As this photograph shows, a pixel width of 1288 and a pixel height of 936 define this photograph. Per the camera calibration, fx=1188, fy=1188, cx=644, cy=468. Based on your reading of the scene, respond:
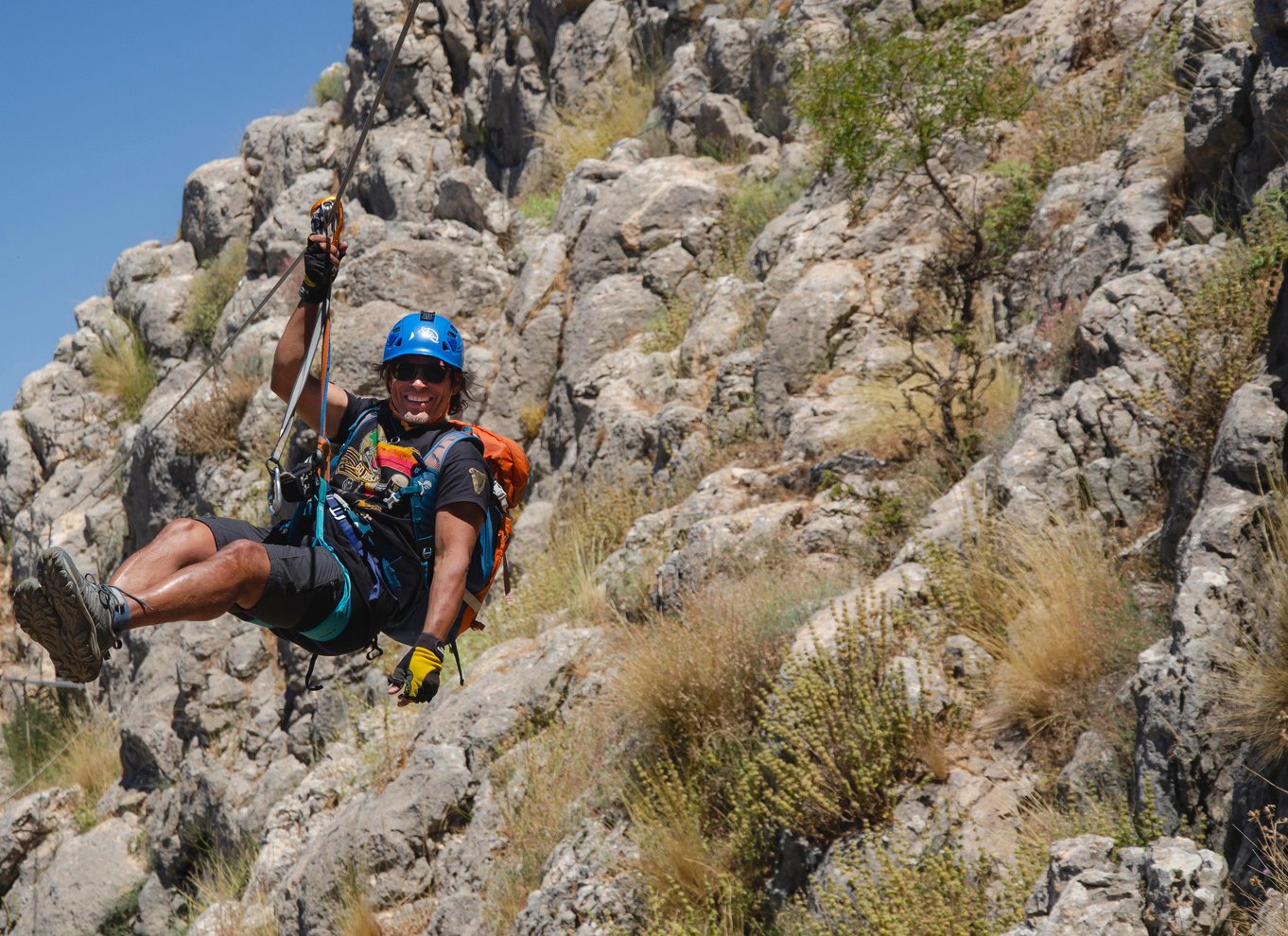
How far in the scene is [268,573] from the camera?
481 centimetres

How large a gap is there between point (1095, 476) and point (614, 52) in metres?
12.1

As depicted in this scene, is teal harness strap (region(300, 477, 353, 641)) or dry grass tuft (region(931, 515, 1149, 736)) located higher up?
teal harness strap (region(300, 477, 353, 641))

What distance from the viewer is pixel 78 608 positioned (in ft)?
13.5

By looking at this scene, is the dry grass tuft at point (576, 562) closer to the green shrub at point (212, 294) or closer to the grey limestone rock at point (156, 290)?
the green shrub at point (212, 294)

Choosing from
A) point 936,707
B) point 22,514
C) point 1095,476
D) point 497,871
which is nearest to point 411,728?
point 497,871

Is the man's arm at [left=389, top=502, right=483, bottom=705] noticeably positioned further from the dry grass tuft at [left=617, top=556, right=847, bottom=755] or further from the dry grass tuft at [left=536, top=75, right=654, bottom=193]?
the dry grass tuft at [left=536, top=75, right=654, bottom=193]

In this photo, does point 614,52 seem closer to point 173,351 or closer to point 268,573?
point 173,351

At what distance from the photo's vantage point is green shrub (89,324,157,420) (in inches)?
734

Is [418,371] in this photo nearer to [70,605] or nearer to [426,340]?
[426,340]

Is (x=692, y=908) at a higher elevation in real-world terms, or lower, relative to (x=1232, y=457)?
lower

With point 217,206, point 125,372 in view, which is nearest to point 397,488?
point 125,372

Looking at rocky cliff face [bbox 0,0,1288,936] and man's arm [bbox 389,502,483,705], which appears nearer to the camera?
man's arm [bbox 389,502,483,705]

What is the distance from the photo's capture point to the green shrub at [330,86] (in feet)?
66.6

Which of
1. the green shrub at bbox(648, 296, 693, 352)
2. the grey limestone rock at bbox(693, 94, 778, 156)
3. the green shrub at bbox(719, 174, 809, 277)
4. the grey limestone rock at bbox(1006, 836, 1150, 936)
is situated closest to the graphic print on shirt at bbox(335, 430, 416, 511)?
the grey limestone rock at bbox(1006, 836, 1150, 936)
